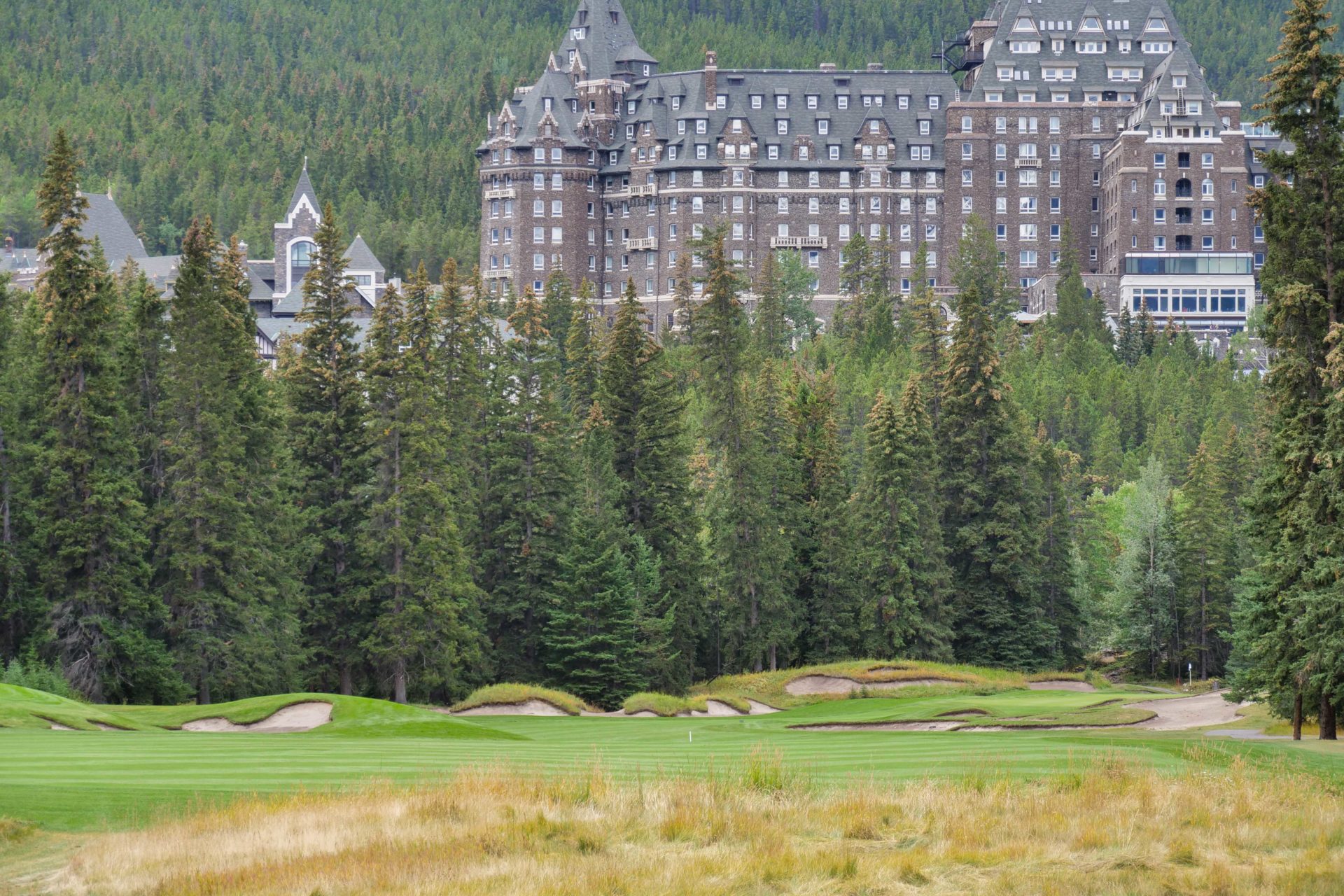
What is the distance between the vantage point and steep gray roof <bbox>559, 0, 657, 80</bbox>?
19612 cm

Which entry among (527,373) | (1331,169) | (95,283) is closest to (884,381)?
(527,373)

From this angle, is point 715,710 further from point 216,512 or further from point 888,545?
point 888,545

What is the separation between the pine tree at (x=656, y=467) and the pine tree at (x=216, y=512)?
1716 centimetres

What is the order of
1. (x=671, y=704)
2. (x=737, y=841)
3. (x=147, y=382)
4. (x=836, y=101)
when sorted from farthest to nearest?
1. (x=836, y=101)
2. (x=147, y=382)
3. (x=671, y=704)
4. (x=737, y=841)

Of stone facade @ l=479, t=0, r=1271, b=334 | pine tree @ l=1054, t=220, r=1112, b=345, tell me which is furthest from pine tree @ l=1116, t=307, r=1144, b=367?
stone facade @ l=479, t=0, r=1271, b=334

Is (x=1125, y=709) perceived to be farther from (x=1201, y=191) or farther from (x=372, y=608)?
(x=1201, y=191)

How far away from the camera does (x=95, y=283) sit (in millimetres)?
62125

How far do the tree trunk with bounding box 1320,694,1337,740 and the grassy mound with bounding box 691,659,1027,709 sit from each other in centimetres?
2741

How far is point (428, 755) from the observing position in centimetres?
3167

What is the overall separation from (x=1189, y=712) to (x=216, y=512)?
29418mm

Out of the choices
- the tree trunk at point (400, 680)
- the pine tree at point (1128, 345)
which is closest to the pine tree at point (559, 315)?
the pine tree at point (1128, 345)

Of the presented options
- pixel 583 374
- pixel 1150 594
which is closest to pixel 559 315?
pixel 583 374

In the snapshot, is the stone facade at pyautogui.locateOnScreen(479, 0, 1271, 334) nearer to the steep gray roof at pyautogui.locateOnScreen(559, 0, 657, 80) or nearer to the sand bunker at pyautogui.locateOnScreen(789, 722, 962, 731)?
the steep gray roof at pyautogui.locateOnScreen(559, 0, 657, 80)

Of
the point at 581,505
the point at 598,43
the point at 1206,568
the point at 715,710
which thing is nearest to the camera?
the point at 715,710
